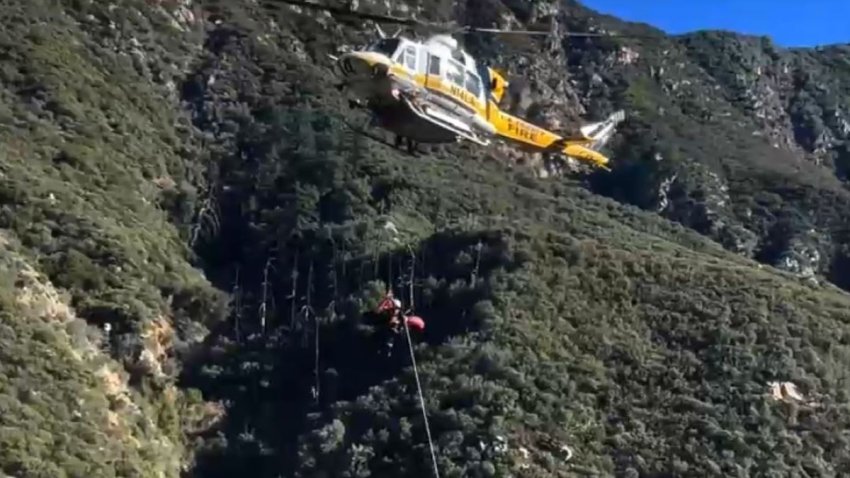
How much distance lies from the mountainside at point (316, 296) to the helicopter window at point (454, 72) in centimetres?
1777

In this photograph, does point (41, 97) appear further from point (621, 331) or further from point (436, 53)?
point (436, 53)

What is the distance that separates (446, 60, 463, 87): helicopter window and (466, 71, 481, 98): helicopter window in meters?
0.27

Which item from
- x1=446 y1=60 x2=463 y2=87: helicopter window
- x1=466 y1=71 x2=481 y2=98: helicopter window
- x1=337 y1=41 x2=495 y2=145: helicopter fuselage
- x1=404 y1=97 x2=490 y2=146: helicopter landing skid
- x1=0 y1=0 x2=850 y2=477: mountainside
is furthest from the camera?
x1=0 y1=0 x2=850 y2=477: mountainside

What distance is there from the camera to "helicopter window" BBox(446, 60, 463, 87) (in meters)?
26.4

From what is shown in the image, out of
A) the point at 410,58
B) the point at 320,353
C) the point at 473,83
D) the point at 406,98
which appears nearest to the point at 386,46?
the point at 410,58

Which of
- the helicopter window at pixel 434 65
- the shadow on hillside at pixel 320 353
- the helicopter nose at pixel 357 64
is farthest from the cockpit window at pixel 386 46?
the shadow on hillside at pixel 320 353

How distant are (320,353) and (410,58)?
93.9 ft

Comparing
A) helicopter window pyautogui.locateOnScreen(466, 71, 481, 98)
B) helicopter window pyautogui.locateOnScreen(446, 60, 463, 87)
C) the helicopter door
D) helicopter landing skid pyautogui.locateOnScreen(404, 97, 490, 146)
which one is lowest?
helicopter landing skid pyautogui.locateOnScreen(404, 97, 490, 146)

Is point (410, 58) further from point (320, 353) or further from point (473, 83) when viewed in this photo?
point (320, 353)

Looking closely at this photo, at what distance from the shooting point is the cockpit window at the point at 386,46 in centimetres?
2534

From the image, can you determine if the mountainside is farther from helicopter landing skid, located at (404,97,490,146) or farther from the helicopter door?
the helicopter door

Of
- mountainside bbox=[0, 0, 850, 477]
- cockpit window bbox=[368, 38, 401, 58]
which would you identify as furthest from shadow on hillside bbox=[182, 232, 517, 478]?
cockpit window bbox=[368, 38, 401, 58]

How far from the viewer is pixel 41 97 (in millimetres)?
62469

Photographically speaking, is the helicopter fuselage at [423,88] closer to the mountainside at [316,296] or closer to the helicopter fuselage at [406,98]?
the helicopter fuselage at [406,98]
